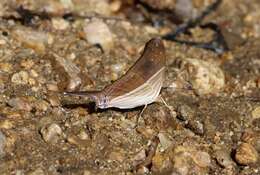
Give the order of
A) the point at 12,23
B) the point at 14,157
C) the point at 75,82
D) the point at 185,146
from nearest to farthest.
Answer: the point at 14,157 → the point at 185,146 → the point at 75,82 → the point at 12,23

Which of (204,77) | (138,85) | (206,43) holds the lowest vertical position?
(206,43)

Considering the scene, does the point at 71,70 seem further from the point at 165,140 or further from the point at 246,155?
the point at 246,155

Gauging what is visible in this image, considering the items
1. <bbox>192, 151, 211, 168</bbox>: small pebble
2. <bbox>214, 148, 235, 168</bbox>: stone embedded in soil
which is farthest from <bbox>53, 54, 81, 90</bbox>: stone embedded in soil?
<bbox>214, 148, 235, 168</bbox>: stone embedded in soil

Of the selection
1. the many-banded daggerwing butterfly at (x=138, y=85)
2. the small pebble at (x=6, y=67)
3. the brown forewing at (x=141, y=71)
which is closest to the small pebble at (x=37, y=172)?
the many-banded daggerwing butterfly at (x=138, y=85)

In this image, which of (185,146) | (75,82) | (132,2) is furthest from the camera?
(132,2)

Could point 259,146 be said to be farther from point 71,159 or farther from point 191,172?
point 71,159

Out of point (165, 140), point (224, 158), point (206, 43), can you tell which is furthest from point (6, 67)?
point (206, 43)

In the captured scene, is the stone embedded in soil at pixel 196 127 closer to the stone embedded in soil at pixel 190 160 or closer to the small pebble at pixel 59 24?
the stone embedded in soil at pixel 190 160

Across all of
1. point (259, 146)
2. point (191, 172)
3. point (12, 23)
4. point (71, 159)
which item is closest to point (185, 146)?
point (191, 172)
